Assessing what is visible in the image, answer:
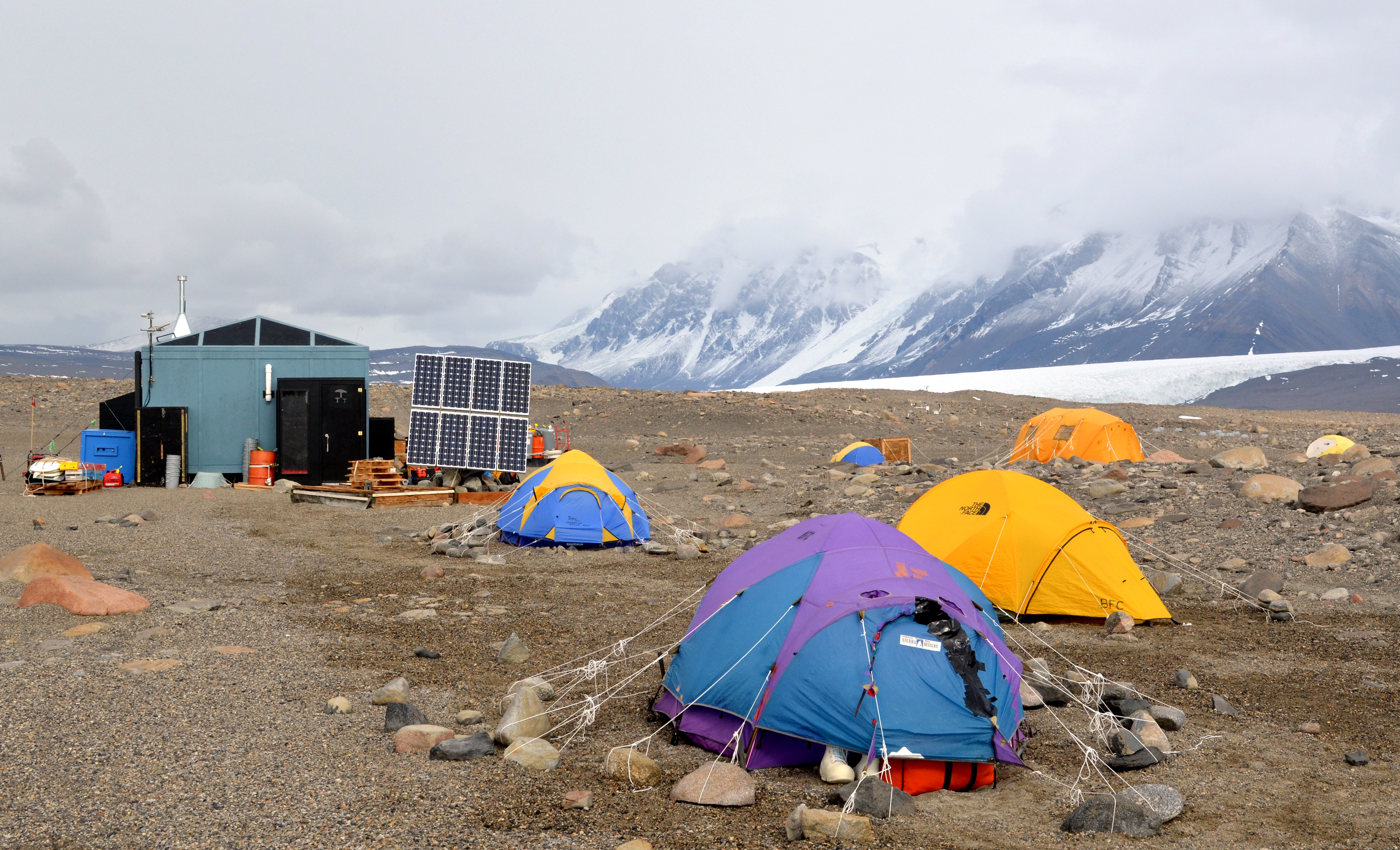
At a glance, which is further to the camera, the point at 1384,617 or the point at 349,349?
the point at 349,349

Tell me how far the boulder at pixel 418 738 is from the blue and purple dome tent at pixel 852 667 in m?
1.67

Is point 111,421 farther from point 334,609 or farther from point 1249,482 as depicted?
point 1249,482

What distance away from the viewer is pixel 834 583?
23.2 feet

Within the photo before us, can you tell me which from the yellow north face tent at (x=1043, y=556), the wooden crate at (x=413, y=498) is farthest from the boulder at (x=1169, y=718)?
the wooden crate at (x=413, y=498)

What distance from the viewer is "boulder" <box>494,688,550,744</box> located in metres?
6.76

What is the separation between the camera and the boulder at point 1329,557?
13211 mm

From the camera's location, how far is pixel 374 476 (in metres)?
21.5

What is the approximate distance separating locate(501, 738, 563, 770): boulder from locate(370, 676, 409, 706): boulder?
4.57 feet

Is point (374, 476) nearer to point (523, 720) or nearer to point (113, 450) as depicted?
point (113, 450)

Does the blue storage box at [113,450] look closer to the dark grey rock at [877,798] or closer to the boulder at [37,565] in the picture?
the boulder at [37,565]

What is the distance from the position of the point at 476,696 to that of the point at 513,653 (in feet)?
3.62

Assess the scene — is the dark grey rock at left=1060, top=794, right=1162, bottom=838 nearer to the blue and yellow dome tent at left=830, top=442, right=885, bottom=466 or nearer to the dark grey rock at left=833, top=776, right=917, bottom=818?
the dark grey rock at left=833, top=776, right=917, bottom=818

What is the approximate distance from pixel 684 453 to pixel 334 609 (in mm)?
20517

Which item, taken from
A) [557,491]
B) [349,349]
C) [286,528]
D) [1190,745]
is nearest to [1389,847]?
[1190,745]
